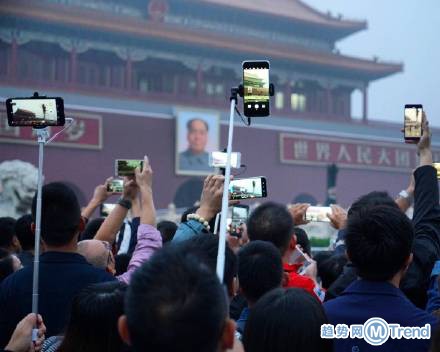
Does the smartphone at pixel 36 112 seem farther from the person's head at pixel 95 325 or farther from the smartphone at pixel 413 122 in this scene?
the smartphone at pixel 413 122

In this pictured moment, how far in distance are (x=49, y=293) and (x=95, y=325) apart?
1.48 ft

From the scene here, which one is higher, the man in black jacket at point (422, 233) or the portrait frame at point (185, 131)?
the portrait frame at point (185, 131)

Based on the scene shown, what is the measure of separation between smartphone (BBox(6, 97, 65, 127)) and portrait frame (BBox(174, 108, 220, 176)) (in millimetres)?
13372

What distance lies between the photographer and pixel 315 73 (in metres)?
19.5

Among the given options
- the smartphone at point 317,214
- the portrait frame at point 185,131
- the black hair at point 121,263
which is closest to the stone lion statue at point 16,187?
the portrait frame at point 185,131

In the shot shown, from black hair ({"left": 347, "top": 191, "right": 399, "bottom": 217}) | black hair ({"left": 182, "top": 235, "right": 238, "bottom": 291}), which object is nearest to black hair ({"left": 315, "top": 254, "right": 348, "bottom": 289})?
black hair ({"left": 347, "top": 191, "right": 399, "bottom": 217})

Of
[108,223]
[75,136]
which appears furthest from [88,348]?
[75,136]

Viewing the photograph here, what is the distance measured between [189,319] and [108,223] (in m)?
1.58

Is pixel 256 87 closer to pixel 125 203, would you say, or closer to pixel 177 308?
pixel 125 203

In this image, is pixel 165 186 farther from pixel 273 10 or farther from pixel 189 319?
pixel 189 319

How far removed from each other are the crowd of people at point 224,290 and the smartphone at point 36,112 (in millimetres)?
235

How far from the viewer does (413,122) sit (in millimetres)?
2406

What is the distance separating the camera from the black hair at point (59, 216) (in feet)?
6.54

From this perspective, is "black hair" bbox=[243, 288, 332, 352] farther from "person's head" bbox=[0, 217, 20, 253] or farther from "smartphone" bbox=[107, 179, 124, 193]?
"person's head" bbox=[0, 217, 20, 253]
